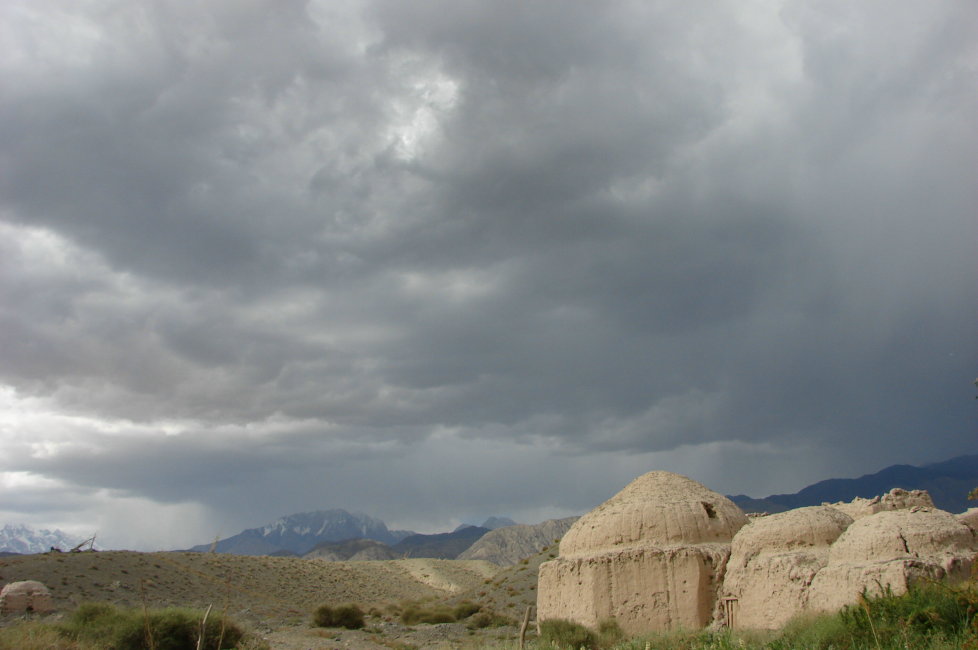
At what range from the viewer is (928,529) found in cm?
1611

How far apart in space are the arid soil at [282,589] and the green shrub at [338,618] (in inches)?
37.3

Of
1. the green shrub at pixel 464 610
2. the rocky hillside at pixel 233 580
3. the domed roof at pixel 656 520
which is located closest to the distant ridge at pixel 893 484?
the rocky hillside at pixel 233 580

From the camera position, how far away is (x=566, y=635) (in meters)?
20.2

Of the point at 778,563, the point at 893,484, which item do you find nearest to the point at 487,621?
the point at 778,563

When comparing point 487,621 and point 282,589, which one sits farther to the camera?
point 282,589

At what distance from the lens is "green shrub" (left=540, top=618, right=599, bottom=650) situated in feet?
63.5

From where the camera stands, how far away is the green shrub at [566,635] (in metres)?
19.4

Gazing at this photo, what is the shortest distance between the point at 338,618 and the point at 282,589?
22949 mm

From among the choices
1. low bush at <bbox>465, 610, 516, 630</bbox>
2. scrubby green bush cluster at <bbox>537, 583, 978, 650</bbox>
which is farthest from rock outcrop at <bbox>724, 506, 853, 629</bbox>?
low bush at <bbox>465, 610, 516, 630</bbox>

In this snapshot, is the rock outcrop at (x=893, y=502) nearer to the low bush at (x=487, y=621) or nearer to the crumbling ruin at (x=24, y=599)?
the low bush at (x=487, y=621)

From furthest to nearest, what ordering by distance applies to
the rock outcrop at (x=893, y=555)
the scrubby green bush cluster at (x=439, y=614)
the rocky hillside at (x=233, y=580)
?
the rocky hillside at (x=233, y=580)
the scrubby green bush cluster at (x=439, y=614)
the rock outcrop at (x=893, y=555)

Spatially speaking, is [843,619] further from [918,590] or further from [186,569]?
[186,569]

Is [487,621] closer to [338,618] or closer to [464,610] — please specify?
[464,610]

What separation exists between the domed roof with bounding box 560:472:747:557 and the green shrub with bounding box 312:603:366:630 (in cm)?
2048
